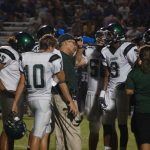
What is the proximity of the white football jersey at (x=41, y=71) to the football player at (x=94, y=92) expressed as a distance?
1540 mm

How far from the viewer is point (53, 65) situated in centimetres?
910

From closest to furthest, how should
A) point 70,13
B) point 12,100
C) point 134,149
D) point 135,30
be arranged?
point 12,100, point 134,149, point 135,30, point 70,13

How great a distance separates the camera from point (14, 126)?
938 cm

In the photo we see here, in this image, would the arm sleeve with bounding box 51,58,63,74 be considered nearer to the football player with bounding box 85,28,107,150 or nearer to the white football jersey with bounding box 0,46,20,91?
the white football jersey with bounding box 0,46,20,91

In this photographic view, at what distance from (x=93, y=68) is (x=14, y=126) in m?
1.82

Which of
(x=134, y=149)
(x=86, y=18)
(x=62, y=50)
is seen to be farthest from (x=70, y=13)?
(x=62, y=50)

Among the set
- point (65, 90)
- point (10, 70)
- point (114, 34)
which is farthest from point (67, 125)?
point (114, 34)

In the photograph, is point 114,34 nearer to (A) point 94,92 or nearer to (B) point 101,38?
(B) point 101,38

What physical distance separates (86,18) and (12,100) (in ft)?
32.2

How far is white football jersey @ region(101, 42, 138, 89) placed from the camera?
10133mm

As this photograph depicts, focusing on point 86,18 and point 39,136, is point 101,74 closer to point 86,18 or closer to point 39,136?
point 39,136

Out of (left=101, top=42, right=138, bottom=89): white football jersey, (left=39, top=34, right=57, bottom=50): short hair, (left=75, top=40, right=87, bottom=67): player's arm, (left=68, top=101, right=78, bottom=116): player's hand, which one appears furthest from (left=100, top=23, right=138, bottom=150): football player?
(left=39, top=34, right=57, bottom=50): short hair

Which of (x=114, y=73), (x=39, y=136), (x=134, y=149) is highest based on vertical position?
(x=114, y=73)

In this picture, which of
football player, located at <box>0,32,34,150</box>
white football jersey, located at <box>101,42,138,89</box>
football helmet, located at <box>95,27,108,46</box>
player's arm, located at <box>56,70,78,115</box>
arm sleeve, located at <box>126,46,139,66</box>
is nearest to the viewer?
player's arm, located at <box>56,70,78,115</box>
